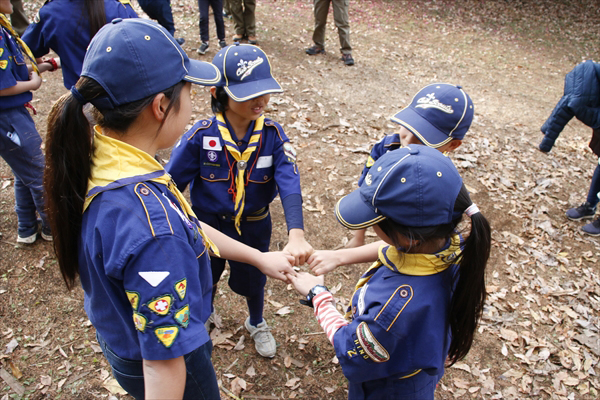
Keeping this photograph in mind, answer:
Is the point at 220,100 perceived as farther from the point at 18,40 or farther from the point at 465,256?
the point at 18,40

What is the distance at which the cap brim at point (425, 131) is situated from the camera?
2.87m

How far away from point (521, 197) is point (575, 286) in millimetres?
1732

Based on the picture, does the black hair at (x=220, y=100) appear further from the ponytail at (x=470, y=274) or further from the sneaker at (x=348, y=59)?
the sneaker at (x=348, y=59)

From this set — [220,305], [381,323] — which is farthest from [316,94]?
[381,323]

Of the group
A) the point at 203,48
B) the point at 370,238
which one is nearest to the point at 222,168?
the point at 370,238

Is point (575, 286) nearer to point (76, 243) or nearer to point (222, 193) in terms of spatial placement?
point (222, 193)

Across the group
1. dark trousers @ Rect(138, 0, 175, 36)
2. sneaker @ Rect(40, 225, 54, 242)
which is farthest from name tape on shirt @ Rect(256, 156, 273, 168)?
dark trousers @ Rect(138, 0, 175, 36)

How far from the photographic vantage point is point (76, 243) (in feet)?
5.25

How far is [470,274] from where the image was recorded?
1795 millimetres

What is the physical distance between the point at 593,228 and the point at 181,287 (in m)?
6.11

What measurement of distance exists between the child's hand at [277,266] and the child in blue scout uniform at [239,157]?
0.13 metres

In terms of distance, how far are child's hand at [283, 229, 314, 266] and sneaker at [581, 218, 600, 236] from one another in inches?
190

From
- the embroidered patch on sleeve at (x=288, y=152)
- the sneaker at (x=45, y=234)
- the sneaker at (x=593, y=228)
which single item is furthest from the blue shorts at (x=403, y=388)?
the sneaker at (x=593, y=228)

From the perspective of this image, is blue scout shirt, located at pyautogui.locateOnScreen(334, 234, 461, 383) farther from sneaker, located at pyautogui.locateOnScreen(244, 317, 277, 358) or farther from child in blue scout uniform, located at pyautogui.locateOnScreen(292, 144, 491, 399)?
sneaker, located at pyautogui.locateOnScreen(244, 317, 277, 358)
